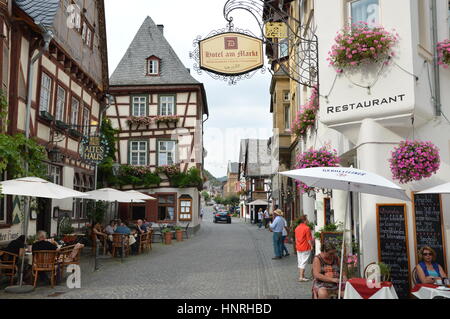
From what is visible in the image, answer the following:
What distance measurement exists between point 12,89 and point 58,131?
3.49 m

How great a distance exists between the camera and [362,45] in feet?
25.7

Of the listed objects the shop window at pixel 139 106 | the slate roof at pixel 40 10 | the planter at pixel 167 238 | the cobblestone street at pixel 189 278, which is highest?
the shop window at pixel 139 106

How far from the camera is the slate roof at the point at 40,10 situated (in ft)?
39.6

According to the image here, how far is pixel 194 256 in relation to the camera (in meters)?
15.7

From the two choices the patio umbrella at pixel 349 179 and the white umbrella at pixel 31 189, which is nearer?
the patio umbrella at pixel 349 179

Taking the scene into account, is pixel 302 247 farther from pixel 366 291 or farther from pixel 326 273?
pixel 366 291

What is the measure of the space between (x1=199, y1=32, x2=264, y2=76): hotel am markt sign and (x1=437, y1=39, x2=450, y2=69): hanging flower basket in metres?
3.39

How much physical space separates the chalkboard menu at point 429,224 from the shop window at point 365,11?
3243 millimetres

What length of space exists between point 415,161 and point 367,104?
4.94 ft

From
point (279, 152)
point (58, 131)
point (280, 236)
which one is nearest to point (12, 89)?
point (58, 131)

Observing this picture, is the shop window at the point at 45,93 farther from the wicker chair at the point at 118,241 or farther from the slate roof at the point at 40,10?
the wicker chair at the point at 118,241

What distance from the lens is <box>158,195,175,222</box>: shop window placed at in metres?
26.7

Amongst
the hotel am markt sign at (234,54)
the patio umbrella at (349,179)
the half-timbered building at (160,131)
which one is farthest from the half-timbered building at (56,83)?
the patio umbrella at (349,179)

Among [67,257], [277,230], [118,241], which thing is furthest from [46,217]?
[277,230]
